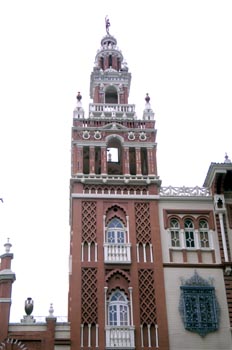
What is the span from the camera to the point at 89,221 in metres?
31.6

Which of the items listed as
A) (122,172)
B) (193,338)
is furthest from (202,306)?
(122,172)

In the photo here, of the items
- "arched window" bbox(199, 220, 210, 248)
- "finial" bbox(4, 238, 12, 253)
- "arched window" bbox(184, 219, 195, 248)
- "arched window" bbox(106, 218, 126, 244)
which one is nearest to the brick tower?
"arched window" bbox(106, 218, 126, 244)

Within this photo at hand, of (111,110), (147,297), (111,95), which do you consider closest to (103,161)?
(111,110)

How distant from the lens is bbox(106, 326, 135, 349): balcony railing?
27875 mm

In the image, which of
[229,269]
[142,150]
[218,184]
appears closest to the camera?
[229,269]

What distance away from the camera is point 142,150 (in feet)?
114

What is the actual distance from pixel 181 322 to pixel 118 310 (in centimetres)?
314

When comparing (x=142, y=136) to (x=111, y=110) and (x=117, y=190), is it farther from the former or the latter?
(x=117, y=190)

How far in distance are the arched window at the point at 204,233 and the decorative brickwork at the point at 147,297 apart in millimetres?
3422

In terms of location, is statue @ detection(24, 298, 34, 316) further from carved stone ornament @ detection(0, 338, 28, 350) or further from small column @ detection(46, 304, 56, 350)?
carved stone ornament @ detection(0, 338, 28, 350)

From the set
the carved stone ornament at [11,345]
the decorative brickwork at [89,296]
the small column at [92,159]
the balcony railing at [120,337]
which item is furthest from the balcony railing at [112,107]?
the carved stone ornament at [11,345]

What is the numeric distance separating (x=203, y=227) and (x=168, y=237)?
83.1 inches

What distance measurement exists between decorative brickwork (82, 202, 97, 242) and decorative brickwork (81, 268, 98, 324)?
6.19 feet

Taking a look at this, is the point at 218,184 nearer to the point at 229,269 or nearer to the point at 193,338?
the point at 229,269
